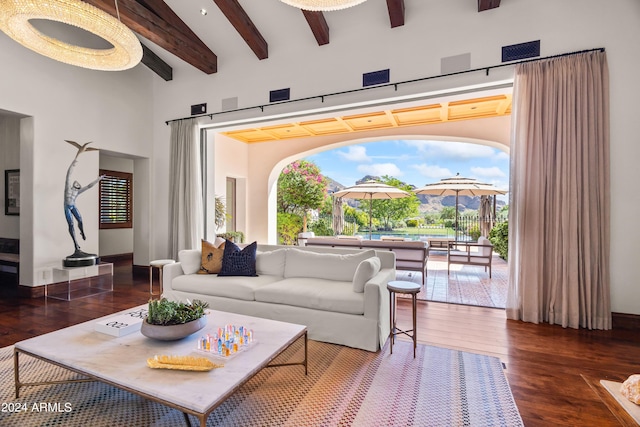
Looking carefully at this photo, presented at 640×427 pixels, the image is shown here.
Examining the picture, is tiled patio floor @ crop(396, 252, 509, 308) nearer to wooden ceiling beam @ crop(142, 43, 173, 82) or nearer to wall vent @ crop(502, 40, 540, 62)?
wall vent @ crop(502, 40, 540, 62)

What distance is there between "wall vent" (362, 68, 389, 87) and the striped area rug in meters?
3.51

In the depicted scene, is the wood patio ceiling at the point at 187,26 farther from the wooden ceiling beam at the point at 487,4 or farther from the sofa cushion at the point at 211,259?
the sofa cushion at the point at 211,259

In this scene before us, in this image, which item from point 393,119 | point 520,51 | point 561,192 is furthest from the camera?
point 393,119

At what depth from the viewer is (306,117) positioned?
5.31 meters

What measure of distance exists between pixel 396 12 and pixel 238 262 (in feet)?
12.3

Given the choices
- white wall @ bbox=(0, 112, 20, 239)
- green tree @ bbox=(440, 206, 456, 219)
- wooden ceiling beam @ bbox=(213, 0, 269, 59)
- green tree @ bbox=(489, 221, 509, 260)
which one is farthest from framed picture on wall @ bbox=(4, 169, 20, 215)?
green tree @ bbox=(440, 206, 456, 219)

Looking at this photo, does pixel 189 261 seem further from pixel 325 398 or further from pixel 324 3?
pixel 324 3

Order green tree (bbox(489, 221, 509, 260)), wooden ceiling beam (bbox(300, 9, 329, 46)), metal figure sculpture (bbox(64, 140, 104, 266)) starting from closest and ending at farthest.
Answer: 1. wooden ceiling beam (bbox(300, 9, 329, 46))
2. metal figure sculpture (bbox(64, 140, 104, 266))
3. green tree (bbox(489, 221, 509, 260))

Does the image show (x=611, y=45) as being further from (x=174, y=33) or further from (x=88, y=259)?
(x=88, y=259)

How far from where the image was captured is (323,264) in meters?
3.65

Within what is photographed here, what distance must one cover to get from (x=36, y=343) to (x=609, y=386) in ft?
11.0

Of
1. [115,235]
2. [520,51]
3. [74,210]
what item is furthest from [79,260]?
[520,51]

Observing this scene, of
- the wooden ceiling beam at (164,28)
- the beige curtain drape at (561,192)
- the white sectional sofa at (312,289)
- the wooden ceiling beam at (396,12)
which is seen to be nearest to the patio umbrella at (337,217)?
the wooden ceiling beam at (164,28)

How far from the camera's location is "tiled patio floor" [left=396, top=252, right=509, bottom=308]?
4480 millimetres
